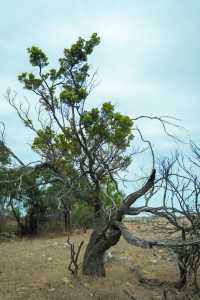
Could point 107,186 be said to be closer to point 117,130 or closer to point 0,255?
point 117,130

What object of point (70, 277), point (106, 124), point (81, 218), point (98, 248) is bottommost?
point (70, 277)

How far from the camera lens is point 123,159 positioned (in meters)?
13.1

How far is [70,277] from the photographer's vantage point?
38.9 ft

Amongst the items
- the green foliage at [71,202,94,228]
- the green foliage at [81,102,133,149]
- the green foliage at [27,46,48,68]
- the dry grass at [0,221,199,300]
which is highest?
the green foliage at [27,46,48,68]

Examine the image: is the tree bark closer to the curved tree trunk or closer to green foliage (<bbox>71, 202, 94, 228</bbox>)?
the curved tree trunk

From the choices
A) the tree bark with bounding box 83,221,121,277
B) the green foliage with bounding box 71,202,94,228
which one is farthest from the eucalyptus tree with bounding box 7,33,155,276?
the green foliage with bounding box 71,202,94,228

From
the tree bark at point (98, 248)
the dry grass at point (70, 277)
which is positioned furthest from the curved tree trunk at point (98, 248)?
the dry grass at point (70, 277)

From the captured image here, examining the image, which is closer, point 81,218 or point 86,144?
point 86,144

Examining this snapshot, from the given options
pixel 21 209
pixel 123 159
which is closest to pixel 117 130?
pixel 123 159

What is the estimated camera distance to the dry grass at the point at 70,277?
10891 mm

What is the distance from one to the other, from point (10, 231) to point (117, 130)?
1240 centimetres

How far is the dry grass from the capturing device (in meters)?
10.9

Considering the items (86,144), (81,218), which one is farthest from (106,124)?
(81,218)

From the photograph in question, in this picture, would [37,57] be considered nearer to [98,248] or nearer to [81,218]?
[98,248]
